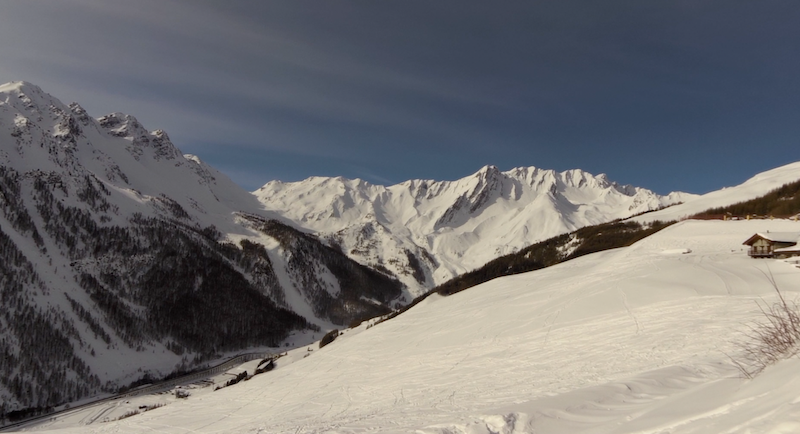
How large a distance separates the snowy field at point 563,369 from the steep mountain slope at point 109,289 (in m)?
90.7

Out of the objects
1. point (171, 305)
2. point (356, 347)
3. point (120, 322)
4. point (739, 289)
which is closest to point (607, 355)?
point (739, 289)

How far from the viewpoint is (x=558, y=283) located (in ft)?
117

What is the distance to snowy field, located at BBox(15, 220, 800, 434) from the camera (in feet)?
24.5

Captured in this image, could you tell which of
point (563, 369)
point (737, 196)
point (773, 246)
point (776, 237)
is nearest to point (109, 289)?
point (563, 369)

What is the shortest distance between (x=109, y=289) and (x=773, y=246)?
517ft

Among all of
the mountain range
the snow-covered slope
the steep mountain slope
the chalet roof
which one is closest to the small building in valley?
the chalet roof

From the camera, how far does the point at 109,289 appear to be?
415ft

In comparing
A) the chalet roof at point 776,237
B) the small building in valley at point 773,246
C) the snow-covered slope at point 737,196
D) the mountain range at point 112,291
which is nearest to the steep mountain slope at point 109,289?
the mountain range at point 112,291

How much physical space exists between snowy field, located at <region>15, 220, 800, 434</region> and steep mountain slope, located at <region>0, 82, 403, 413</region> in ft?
298

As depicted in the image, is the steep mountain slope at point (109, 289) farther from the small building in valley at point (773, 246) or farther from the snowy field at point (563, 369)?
the small building in valley at point (773, 246)

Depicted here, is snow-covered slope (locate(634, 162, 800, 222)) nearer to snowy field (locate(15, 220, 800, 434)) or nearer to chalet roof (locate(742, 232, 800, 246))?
snowy field (locate(15, 220, 800, 434))

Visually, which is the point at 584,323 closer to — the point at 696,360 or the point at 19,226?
the point at 696,360

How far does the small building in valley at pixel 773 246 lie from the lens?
104 feet

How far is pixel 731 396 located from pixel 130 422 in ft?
96.3
